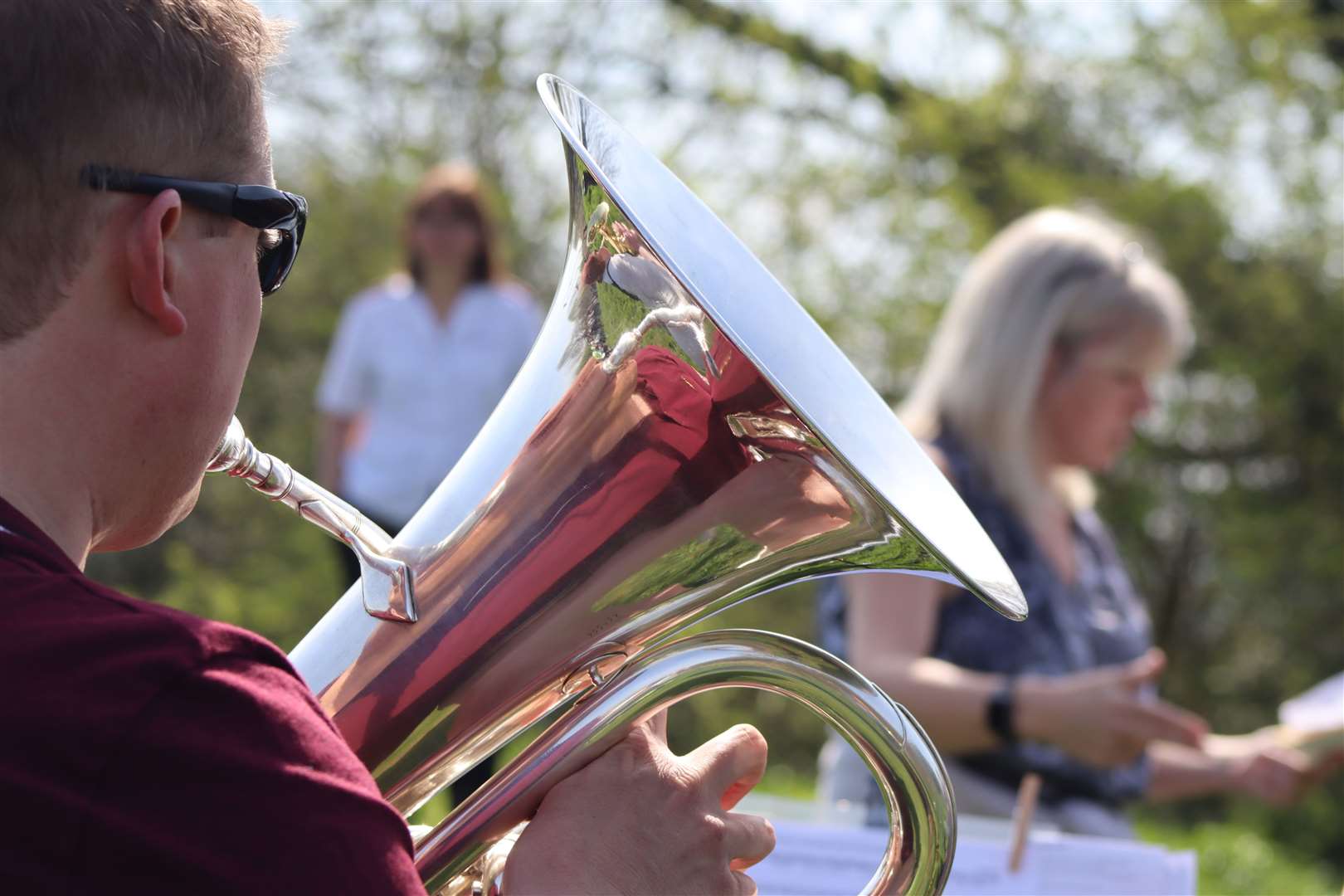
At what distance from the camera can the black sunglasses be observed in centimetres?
93

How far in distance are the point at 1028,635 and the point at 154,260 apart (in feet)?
6.05

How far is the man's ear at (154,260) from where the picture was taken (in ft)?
3.10

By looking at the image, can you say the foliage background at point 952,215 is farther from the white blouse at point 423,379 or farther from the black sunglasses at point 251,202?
the black sunglasses at point 251,202

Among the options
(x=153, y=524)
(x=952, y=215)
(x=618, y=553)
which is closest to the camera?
(x=153, y=524)

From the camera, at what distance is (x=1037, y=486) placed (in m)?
2.59

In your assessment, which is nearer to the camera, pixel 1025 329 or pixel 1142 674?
pixel 1142 674

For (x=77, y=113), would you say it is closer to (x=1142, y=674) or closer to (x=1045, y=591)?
(x=1142, y=674)

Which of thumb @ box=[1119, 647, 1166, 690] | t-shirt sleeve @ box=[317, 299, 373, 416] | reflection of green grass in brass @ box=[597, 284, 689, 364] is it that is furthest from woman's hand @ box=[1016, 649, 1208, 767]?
t-shirt sleeve @ box=[317, 299, 373, 416]

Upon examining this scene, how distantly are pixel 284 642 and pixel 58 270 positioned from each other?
561 cm

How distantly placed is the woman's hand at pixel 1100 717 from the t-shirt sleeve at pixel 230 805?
63.1 inches

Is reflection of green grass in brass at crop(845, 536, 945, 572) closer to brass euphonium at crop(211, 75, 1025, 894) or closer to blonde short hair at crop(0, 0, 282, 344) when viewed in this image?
brass euphonium at crop(211, 75, 1025, 894)

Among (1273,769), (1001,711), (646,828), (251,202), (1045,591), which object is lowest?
(1273,769)

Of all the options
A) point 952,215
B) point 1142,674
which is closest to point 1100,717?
point 1142,674

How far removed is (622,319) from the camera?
1.26 metres
